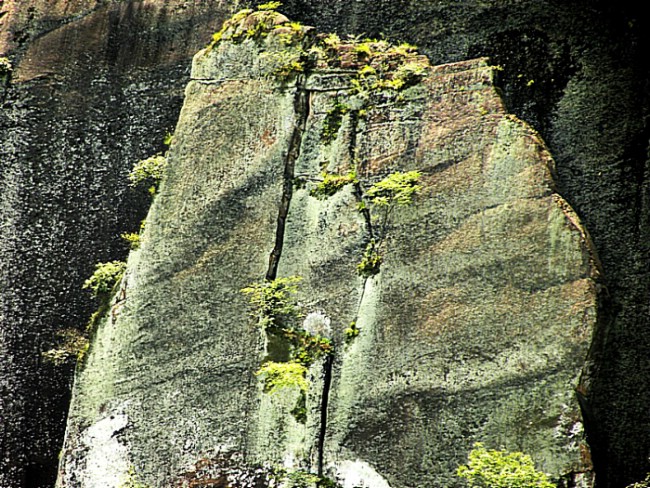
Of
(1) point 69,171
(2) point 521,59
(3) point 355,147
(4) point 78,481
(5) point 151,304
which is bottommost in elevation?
(4) point 78,481

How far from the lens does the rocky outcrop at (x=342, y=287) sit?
263 inches

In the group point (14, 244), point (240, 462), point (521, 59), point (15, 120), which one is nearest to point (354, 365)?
point (240, 462)

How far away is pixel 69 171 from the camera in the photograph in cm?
940

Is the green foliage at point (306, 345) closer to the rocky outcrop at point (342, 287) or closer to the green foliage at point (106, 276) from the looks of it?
the rocky outcrop at point (342, 287)

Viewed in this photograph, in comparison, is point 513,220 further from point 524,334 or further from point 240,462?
point 240,462

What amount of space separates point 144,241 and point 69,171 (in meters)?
1.88

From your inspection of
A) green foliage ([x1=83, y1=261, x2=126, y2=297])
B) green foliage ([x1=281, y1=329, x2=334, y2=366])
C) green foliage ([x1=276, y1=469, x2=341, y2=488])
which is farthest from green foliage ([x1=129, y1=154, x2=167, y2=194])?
green foliage ([x1=276, y1=469, x2=341, y2=488])

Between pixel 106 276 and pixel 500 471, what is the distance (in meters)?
4.72

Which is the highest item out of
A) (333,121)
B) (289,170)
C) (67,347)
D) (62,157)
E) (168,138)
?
(168,138)

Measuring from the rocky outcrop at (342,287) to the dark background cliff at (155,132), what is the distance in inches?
43.9

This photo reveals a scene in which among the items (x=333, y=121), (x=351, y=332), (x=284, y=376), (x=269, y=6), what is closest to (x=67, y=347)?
(x=284, y=376)

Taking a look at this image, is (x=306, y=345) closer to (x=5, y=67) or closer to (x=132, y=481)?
(x=132, y=481)

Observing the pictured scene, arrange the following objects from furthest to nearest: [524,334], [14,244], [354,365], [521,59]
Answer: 1. [14,244]
2. [521,59]
3. [354,365]
4. [524,334]

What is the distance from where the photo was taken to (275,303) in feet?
24.8
